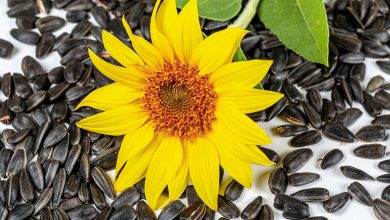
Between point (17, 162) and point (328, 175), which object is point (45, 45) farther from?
point (328, 175)

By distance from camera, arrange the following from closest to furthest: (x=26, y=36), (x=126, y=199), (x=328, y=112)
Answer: (x=126, y=199)
(x=328, y=112)
(x=26, y=36)

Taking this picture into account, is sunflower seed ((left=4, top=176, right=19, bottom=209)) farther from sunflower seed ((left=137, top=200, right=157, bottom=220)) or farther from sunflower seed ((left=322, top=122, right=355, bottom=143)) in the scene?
sunflower seed ((left=322, top=122, right=355, bottom=143))

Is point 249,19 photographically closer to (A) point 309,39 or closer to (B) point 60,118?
(A) point 309,39

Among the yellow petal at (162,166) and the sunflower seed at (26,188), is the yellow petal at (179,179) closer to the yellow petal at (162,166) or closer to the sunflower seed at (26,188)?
the yellow petal at (162,166)

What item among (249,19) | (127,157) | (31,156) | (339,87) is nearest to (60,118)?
(31,156)

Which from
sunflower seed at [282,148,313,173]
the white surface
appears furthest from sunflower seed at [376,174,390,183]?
sunflower seed at [282,148,313,173]

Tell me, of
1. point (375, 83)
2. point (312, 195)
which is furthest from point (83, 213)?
point (375, 83)
